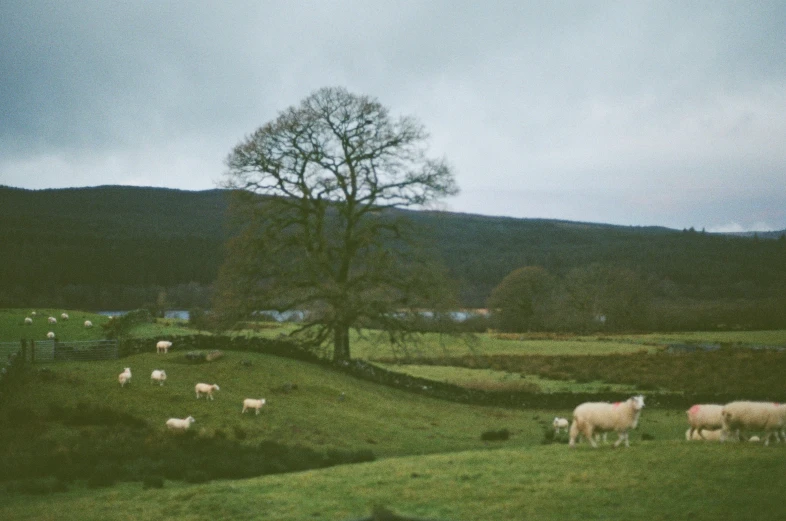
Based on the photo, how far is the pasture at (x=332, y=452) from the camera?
10477 millimetres

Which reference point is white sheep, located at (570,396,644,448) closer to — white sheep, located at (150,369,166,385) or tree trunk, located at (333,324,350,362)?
white sheep, located at (150,369,166,385)

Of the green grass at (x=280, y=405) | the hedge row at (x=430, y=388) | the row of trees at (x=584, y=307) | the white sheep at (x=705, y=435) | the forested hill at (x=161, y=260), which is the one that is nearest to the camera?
the white sheep at (x=705, y=435)

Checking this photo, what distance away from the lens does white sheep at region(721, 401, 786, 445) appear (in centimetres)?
1488

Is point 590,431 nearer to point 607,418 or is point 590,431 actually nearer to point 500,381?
point 607,418

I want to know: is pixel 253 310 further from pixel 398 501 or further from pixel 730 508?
pixel 730 508

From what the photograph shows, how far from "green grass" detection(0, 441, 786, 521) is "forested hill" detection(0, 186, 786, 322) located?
67044 mm

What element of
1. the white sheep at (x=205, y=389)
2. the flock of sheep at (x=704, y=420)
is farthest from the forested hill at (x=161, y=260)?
the flock of sheep at (x=704, y=420)

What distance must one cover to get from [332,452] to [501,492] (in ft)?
26.0

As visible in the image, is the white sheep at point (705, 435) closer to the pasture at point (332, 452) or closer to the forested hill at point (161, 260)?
the pasture at point (332, 452)

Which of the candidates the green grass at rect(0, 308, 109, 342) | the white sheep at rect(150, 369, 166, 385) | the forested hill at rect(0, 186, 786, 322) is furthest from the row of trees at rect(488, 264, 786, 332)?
the white sheep at rect(150, 369, 166, 385)

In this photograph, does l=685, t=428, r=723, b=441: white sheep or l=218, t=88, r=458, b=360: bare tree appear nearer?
l=685, t=428, r=723, b=441: white sheep

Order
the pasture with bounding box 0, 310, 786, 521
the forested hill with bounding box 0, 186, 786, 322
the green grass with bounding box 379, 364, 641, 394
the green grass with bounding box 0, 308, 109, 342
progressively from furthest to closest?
1. the forested hill with bounding box 0, 186, 786, 322
2. the green grass with bounding box 379, 364, 641, 394
3. the green grass with bounding box 0, 308, 109, 342
4. the pasture with bounding box 0, 310, 786, 521

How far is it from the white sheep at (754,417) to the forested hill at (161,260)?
66.1 metres

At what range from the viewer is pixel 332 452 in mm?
18203
